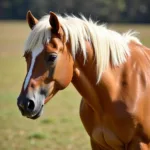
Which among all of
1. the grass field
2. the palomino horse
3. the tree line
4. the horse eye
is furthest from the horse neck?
the tree line

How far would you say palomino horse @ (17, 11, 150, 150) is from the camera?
3.10m

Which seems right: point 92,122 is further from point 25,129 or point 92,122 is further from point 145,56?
point 25,129

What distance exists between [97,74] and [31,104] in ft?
2.33

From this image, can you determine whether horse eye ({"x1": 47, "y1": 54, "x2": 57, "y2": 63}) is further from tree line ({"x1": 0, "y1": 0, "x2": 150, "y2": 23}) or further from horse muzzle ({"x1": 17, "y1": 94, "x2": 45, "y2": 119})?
tree line ({"x1": 0, "y1": 0, "x2": 150, "y2": 23})

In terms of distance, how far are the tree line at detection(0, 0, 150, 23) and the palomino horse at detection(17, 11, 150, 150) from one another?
4424 cm

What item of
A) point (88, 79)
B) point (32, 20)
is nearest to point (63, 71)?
point (88, 79)

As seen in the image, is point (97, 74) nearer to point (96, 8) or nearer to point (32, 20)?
point (32, 20)

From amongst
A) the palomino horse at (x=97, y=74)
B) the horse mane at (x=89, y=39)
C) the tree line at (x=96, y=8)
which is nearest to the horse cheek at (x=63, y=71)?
the palomino horse at (x=97, y=74)

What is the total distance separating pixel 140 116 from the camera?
338 cm

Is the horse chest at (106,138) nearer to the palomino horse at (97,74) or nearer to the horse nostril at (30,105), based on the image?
the palomino horse at (97,74)

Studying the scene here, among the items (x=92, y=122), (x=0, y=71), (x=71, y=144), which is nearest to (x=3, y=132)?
(x=71, y=144)

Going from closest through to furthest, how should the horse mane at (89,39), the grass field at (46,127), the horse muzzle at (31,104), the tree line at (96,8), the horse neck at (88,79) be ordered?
the horse muzzle at (31,104)
the horse mane at (89,39)
the horse neck at (88,79)
the grass field at (46,127)
the tree line at (96,8)

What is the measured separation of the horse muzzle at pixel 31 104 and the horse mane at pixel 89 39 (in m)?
0.42

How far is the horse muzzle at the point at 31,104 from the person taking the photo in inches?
119
